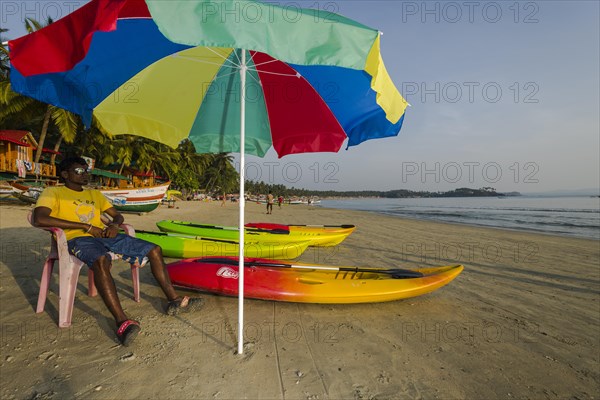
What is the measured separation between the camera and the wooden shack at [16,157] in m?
17.2

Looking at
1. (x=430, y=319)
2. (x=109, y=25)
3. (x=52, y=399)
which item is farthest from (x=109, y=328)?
(x=430, y=319)

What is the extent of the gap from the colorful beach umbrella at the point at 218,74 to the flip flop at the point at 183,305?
1.16 m

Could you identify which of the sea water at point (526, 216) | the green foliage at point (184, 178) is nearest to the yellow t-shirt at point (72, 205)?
the sea water at point (526, 216)

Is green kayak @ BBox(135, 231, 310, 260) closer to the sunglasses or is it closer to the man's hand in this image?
the man's hand

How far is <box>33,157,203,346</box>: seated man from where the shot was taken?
2.79m

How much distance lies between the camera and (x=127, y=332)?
2.67 meters

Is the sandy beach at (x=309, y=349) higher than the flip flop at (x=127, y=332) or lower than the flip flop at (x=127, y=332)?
lower

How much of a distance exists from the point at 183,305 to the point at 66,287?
1.17 meters

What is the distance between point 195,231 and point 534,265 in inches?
344

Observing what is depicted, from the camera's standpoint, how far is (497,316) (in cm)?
380

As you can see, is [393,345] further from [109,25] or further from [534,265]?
[534,265]

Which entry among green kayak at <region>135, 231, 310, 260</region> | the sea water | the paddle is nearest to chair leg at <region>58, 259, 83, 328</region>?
the paddle

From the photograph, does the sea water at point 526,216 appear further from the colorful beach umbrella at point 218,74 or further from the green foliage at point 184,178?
the green foliage at point 184,178

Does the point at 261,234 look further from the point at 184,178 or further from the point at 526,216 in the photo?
the point at 184,178
